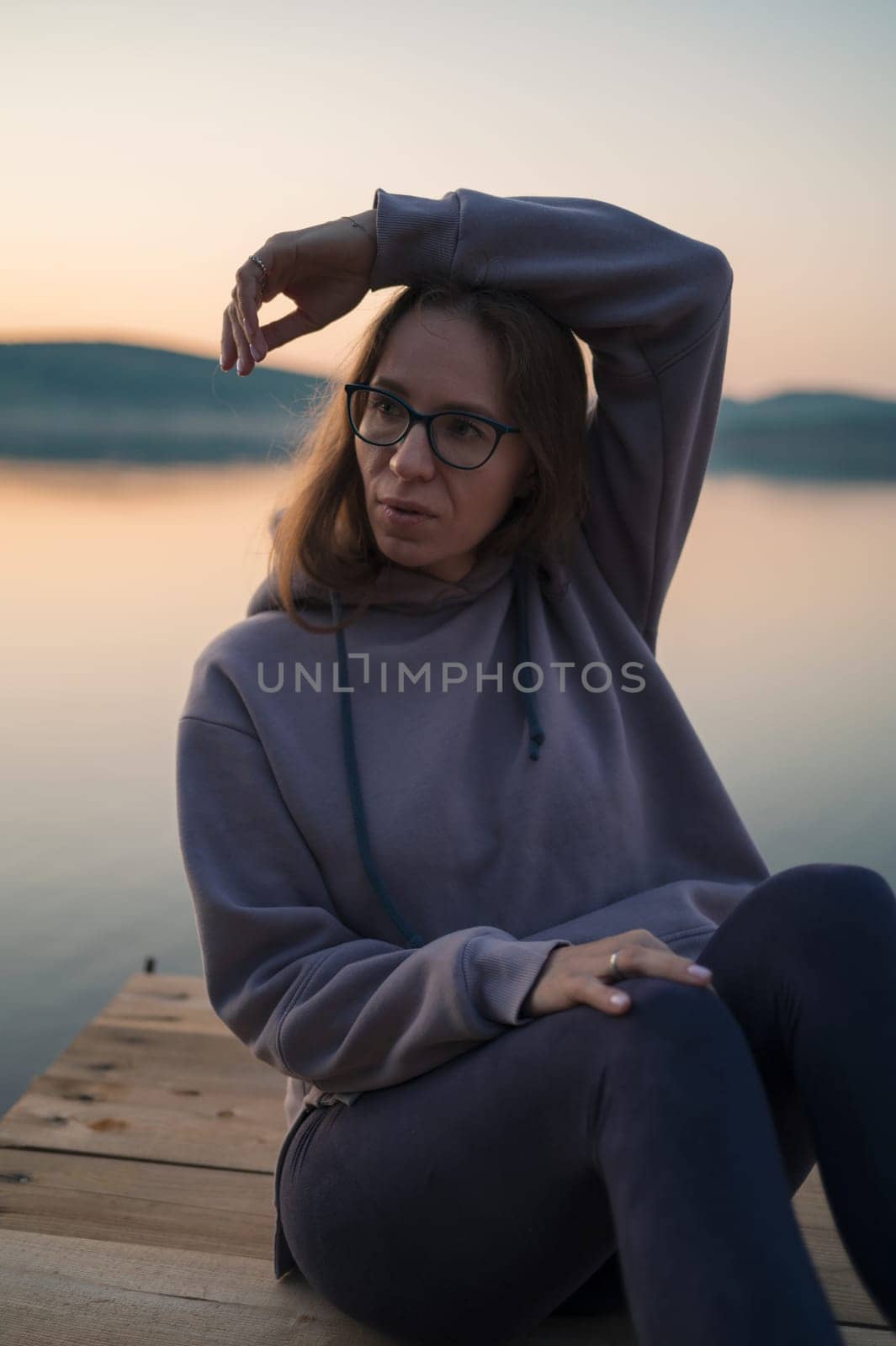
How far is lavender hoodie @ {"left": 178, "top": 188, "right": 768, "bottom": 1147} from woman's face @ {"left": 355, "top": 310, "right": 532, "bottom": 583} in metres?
0.08

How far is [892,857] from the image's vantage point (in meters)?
3.63

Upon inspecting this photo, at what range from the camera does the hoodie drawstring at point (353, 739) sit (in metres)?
1.35

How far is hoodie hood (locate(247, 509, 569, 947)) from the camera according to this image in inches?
57.8

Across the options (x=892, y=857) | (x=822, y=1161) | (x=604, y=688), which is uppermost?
(x=604, y=688)

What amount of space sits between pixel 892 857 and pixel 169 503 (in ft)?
23.4

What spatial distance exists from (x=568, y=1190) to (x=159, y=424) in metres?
14.0

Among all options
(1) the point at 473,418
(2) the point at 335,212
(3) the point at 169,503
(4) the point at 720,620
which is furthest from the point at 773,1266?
(3) the point at 169,503

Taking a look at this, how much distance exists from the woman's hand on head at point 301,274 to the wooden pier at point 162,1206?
1009mm

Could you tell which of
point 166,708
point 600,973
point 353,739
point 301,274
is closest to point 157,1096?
point 353,739

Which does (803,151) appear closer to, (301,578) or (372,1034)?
(301,578)

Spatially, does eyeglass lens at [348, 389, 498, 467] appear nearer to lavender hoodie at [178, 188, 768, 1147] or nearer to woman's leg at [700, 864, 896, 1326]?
lavender hoodie at [178, 188, 768, 1147]

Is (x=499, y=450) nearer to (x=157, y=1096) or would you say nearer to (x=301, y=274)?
(x=301, y=274)

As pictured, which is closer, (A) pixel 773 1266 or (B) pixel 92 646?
(A) pixel 773 1266

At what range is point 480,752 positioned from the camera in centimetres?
147
